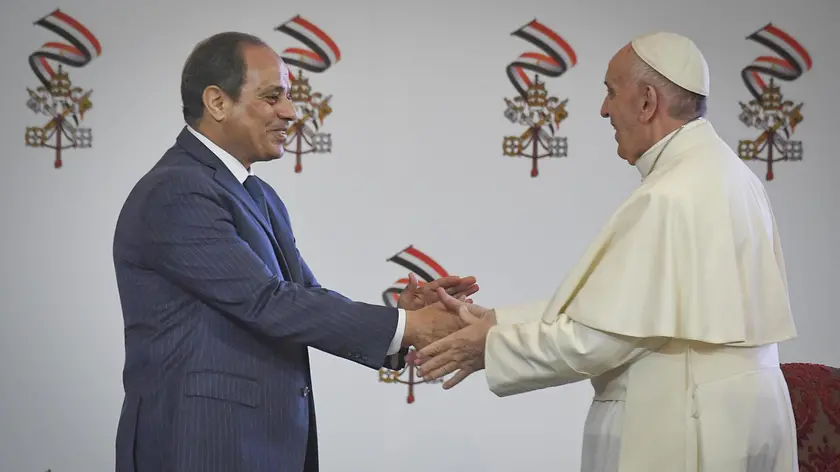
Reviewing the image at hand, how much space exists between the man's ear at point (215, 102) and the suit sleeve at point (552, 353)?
90cm

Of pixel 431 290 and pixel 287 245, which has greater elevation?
pixel 287 245

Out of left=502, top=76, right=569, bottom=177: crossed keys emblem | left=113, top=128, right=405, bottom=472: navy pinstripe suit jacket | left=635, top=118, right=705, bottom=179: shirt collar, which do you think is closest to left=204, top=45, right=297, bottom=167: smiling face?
left=113, top=128, right=405, bottom=472: navy pinstripe suit jacket

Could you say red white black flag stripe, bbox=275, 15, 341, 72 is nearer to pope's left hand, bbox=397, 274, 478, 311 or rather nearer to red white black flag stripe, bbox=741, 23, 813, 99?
pope's left hand, bbox=397, 274, 478, 311

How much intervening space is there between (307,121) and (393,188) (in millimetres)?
465

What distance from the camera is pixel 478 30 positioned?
4055mm

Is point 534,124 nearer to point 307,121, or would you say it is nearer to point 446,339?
point 307,121

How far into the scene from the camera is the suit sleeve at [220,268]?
2.17m

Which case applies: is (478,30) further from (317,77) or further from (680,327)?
(680,327)

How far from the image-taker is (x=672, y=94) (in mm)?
2338

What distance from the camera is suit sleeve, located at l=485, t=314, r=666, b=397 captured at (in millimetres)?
2207

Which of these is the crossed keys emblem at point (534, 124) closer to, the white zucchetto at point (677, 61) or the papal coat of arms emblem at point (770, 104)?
the papal coat of arms emblem at point (770, 104)

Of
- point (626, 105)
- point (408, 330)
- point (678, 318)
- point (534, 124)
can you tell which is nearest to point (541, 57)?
point (534, 124)

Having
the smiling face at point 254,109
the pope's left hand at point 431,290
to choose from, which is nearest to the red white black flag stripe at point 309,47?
the pope's left hand at point 431,290

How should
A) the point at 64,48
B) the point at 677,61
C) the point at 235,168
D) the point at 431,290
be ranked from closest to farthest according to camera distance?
the point at 677,61, the point at 235,168, the point at 431,290, the point at 64,48
